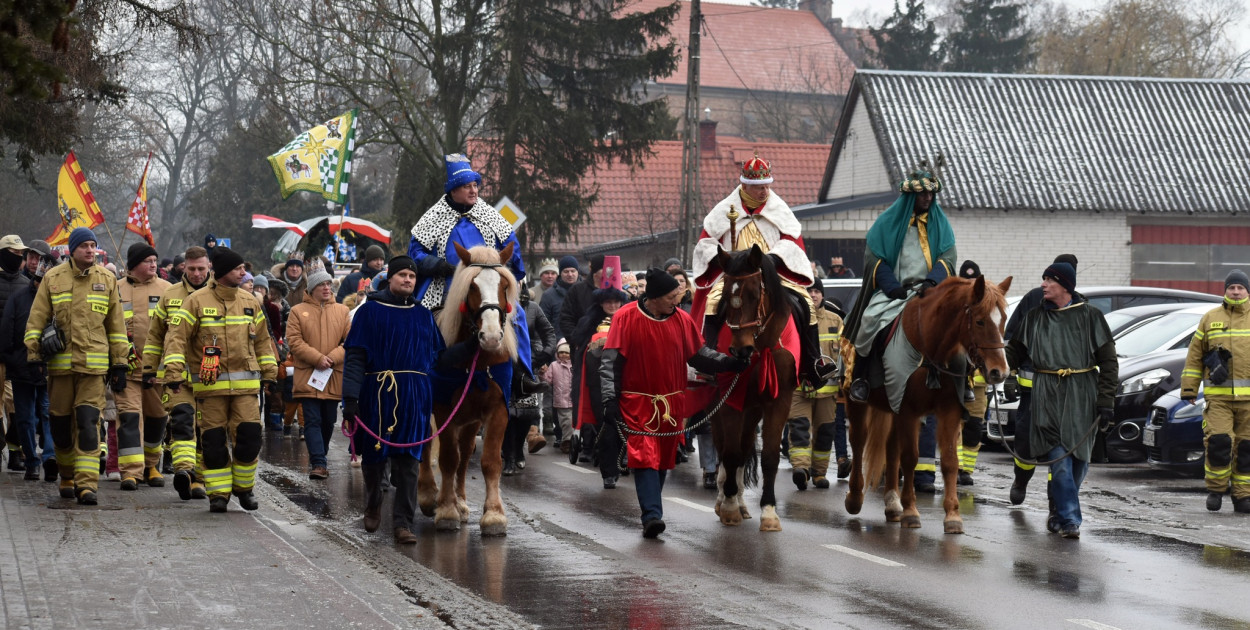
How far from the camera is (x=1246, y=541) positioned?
11203 millimetres

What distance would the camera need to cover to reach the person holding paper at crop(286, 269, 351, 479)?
14430mm

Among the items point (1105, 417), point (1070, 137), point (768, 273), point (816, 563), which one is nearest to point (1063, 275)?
point (1105, 417)

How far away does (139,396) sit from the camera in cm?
1264

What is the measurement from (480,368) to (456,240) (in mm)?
1040

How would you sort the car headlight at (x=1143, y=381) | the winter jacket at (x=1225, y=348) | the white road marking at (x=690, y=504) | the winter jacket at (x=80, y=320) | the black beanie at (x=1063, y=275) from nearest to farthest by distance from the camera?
the black beanie at (x=1063, y=275) < the winter jacket at (x=80, y=320) < the white road marking at (x=690, y=504) < the winter jacket at (x=1225, y=348) < the car headlight at (x=1143, y=381)

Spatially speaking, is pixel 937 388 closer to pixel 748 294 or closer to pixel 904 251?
pixel 904 251

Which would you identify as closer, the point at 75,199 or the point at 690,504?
the point at 690,504

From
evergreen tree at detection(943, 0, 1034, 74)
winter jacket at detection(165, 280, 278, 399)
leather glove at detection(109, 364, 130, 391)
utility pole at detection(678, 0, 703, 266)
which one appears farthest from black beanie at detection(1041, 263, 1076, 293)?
evergreen tree at detection(943, 0, 1034, 74)

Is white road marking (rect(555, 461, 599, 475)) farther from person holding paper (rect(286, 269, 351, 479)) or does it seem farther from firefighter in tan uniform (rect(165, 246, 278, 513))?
firefighter in tan uniform (rect(165, 246, 278, 513))

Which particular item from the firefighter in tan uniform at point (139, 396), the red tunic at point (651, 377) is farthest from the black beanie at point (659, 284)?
the firefighter in tan uniform at point (139, 396)

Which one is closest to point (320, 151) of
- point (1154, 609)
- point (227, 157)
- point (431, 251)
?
point (431, 251)

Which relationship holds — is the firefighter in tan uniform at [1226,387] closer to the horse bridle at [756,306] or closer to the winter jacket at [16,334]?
the horse bridle at [756,306]

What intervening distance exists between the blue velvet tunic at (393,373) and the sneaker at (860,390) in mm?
3214

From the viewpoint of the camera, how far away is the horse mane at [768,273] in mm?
10641
